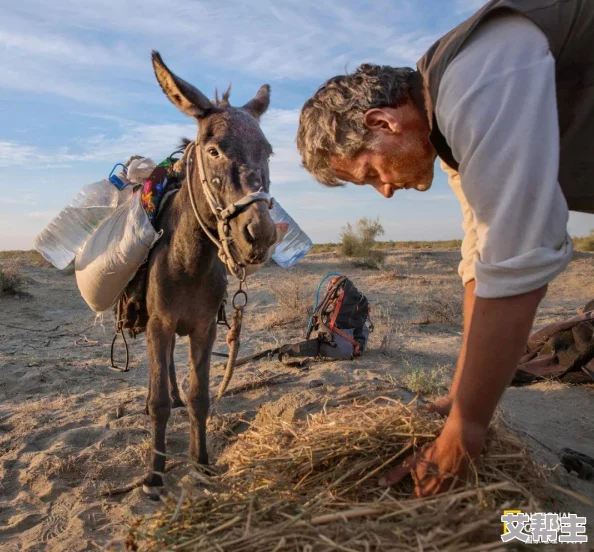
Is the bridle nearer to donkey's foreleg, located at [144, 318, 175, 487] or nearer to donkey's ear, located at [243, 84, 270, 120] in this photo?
donkey's ear, located at [243, 84, 270, 120]

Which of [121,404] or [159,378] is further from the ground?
[159,378]

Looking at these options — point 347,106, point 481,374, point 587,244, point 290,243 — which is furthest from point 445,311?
point 587,244

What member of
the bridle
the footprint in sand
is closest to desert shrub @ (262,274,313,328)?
the bridle

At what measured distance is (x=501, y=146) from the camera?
4.33ft

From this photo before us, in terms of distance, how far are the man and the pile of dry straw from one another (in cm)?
13

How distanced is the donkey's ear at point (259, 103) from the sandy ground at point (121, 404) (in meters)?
2.12

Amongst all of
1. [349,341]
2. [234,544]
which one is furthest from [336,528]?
[349,341]

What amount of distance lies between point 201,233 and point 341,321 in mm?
2673

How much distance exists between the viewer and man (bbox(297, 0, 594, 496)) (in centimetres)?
131

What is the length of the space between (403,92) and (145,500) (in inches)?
112

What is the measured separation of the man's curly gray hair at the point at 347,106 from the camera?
5.74 ft

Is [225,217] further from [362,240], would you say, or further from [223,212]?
[362,240]

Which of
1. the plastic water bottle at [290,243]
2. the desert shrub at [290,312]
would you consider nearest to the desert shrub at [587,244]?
the desert shrub at [290,312]

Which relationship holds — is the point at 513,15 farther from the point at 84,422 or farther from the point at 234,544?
the point at 84,422
